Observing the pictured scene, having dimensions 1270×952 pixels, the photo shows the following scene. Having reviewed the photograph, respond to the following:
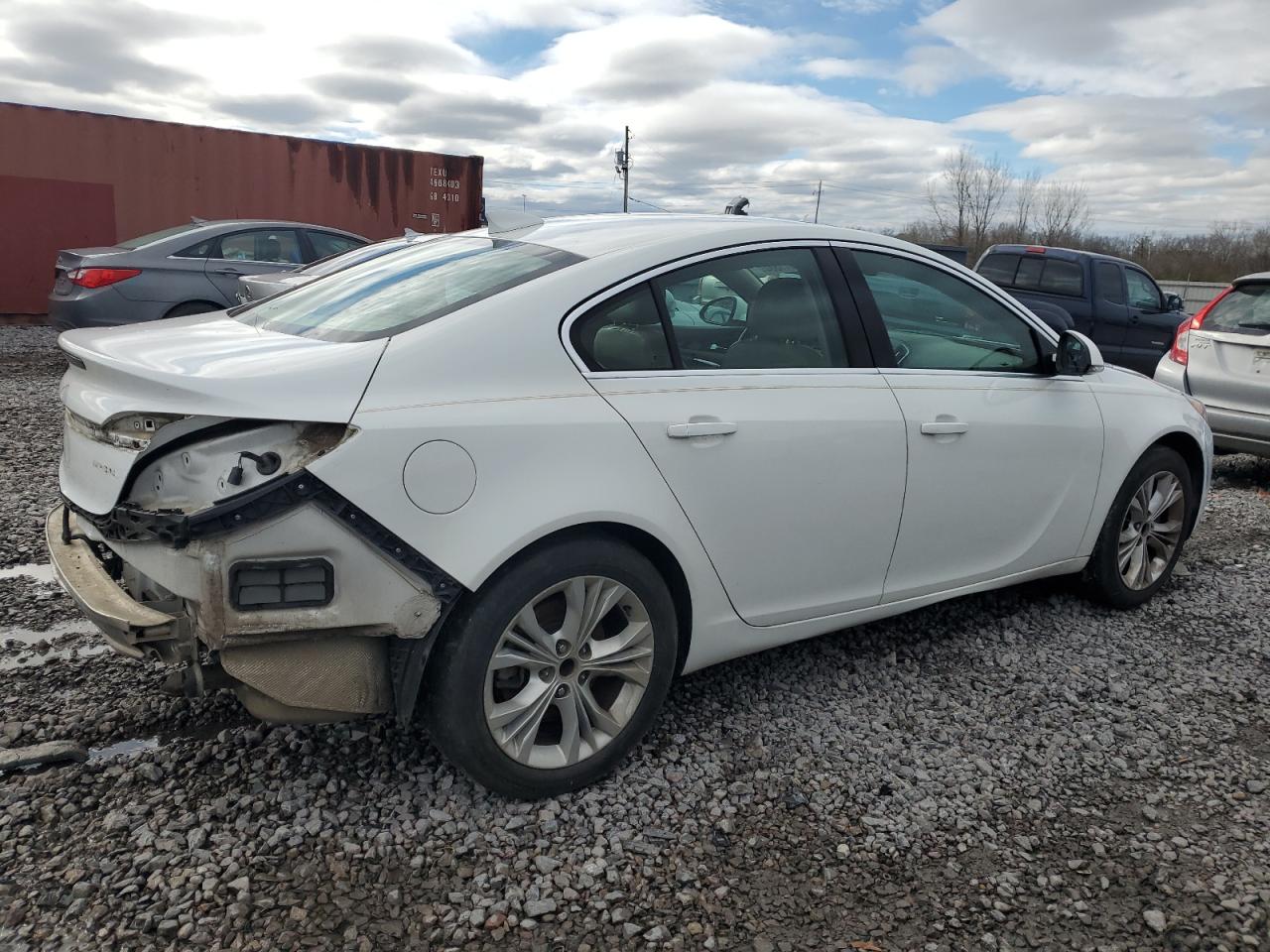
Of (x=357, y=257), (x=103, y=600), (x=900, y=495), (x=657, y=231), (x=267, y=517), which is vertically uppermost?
(x=657, y=231)

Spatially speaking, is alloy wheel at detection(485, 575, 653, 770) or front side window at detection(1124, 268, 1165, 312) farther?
front side window at detection(1124, 268, 1165, 312)

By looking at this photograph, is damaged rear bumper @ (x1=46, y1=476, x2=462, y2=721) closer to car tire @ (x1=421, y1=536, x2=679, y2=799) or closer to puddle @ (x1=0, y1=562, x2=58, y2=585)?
car tire @ (x1=421, y1=536, x2=679, y2=799)

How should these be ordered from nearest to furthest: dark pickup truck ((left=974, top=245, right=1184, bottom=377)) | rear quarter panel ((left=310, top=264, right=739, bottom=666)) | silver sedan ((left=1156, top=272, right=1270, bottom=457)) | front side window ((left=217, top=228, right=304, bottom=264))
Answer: rear quarter panel ((left=310, top=264, right=739, bottom=666)) < silver sedan ((left=1156, top=272, right=1270, bottom=457)) < front side window ((left=217, top=228, right=304, bottom=264)) < dark pickup truck ((left=974, top=245, right=1184, bottom=377))

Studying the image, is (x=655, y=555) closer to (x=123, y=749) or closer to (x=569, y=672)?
(x=569, y=672)

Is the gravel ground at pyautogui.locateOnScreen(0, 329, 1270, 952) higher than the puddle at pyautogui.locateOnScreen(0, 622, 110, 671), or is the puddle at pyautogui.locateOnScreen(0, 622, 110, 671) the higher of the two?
the puddle at pyautogui.locateOnScreen(0, 622, 110, 671)

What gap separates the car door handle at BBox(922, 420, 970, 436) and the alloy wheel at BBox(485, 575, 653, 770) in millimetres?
1248

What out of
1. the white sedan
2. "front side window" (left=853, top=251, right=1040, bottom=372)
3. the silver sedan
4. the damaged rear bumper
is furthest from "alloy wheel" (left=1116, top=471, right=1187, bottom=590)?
the damaged rear bumper

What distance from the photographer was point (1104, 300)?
38.0ft

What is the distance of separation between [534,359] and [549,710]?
3.25 ft

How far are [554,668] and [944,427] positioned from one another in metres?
1.63

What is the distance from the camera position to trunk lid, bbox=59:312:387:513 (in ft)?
7.39

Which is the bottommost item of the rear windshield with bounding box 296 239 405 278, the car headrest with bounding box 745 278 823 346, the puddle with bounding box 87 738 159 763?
the puddle with bounding box 87 738 159 763

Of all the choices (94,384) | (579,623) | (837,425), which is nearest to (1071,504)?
(837,425)

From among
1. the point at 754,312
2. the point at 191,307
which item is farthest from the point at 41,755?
the point at 191,307
